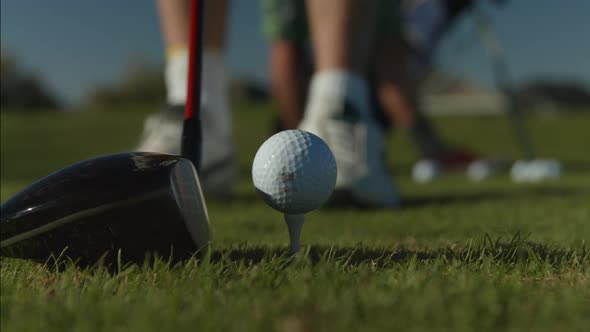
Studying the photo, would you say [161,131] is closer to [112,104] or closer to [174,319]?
[174,319]

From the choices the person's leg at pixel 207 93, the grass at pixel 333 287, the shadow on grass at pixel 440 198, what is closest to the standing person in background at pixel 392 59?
the shadow on grass at pixel 440 198

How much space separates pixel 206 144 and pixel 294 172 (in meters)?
1.74

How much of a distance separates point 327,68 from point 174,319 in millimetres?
2122

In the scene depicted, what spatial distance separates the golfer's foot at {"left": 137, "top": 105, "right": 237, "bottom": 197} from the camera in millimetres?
2926

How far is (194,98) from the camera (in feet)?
5.82

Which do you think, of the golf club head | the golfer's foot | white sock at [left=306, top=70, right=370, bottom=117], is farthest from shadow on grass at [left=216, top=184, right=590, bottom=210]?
the golf club head

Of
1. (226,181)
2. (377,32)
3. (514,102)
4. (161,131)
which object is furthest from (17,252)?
(514,102)

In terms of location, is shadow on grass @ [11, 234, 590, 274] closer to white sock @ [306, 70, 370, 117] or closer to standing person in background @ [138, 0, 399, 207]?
standing person in background @ [138, 0, 399, 207]

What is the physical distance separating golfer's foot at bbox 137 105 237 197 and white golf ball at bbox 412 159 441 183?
3292mm

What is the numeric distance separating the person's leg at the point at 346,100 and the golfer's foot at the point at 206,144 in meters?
0.58

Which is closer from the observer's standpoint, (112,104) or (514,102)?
(514,102)

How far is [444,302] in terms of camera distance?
97 cm

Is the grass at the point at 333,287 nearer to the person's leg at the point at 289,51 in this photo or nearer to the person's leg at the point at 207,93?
the person's leg at the point at 207,93

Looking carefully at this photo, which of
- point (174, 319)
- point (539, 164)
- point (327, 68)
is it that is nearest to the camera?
point (174, 319)
